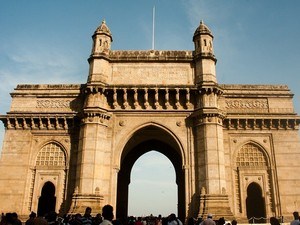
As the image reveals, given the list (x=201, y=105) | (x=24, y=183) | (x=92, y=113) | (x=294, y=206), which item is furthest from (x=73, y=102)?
(x=294, y=206)

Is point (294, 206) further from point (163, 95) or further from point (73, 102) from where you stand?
point (73, 102)

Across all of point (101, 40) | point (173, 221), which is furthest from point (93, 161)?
point (173, 221)

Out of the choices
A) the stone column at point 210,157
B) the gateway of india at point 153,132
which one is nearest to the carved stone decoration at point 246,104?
the gateway of india at point 153,132

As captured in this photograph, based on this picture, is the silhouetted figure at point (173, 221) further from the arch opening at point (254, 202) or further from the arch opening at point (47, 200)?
the arch opening at point (47, 200)

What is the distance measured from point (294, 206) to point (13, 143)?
66.4ft

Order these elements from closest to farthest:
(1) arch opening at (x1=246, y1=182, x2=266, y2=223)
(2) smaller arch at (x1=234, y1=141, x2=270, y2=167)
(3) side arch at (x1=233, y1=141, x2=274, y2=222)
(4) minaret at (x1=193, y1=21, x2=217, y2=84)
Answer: (3) side arch at (x1=233, y1=141, x2=274, y2=222)
(2) smaller arch at (x1=234, y1=141, x2=270, y2=167)
(4) minaret at (x1=193, y1=21, x2=217, y2=84)
(1) arch opening at (x1=246, y1=182, x2=266, y2=223)

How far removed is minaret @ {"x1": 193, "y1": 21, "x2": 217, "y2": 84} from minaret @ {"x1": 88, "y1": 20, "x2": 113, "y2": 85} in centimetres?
668

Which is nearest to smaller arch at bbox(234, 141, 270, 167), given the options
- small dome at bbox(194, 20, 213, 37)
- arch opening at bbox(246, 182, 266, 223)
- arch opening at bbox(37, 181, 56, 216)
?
arch opening at bbox(246, 182, 266, 223)

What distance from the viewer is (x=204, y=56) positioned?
22906mm

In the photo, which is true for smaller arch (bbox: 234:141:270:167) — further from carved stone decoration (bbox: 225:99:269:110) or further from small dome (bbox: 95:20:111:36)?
small dome (bbox: 95:20:111:36)

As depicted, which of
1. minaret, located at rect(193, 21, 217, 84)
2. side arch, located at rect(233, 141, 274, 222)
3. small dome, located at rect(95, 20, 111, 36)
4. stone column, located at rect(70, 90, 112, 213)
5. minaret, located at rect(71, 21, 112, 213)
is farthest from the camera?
small dome, located at rect(95, 20, 111, 36)

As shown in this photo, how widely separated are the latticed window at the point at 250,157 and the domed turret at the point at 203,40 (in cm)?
744

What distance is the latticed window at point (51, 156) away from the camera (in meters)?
22.4

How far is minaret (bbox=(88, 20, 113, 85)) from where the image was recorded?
22.7 meters
